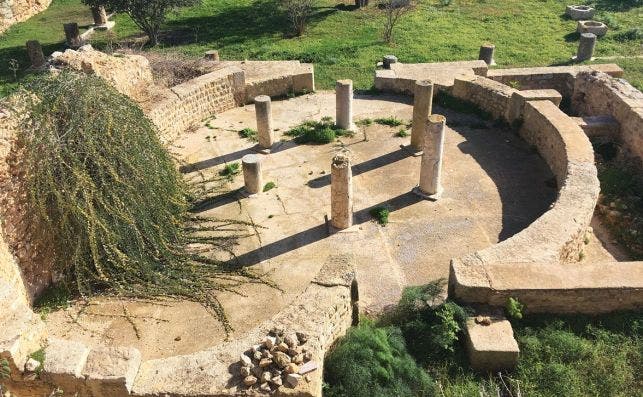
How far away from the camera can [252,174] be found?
10.5 m

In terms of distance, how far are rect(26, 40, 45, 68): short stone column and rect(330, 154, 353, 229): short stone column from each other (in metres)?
13.7

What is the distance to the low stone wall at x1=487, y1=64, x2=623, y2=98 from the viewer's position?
47.7 feet

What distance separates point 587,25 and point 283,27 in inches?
440

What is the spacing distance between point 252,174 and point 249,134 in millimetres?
2728

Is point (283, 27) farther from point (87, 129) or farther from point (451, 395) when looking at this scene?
point (451, 395)

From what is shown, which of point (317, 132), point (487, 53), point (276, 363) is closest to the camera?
point (276, 363)

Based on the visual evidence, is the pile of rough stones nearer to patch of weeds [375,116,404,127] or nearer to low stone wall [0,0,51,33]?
patch of weeds [375,116,404,127]

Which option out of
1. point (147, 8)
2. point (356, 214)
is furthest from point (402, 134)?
point (147, 8)

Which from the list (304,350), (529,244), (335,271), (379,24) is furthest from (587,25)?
(304,350)

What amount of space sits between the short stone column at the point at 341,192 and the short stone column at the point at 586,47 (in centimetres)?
1183

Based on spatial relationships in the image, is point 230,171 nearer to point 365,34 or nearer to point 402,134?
point 402,134

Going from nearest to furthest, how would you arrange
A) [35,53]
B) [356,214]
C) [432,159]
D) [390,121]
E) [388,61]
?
[356,214] → [432,159] → [390,121] → [388,61] → [35,53]

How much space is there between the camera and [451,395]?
19.9 feet

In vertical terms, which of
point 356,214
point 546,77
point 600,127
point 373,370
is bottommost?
point 356,214
